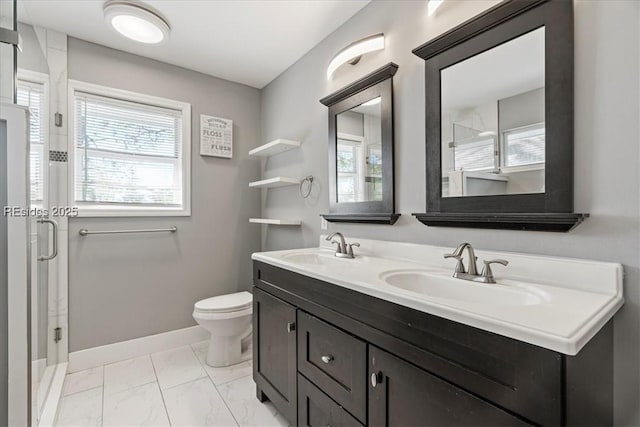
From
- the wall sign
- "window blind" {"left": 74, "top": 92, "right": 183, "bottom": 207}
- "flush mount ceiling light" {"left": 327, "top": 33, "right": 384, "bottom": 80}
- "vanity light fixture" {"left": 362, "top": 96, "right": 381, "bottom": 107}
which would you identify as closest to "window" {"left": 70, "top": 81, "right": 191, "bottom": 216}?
"window blind" {"left": 74, "top": 92, "right": 183, "bottom": 207}

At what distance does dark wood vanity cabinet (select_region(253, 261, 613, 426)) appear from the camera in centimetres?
72

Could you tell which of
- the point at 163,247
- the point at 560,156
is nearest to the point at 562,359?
the point at 560,156

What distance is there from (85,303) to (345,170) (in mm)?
2197

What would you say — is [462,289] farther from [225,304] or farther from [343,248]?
[225,304]

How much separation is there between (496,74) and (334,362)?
1.41 metres

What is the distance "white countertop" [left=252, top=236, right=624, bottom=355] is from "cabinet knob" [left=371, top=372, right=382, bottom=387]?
0.28m

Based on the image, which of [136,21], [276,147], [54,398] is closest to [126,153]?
[136,21]

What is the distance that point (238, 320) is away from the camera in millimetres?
2287

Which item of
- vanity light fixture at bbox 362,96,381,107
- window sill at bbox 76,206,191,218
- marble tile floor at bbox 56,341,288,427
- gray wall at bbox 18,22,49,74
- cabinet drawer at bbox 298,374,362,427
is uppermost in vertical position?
gray wall at bbox 18,22,49,74

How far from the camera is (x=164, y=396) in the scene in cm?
194

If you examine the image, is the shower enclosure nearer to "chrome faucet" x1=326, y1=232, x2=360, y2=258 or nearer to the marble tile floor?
the marble tile floor

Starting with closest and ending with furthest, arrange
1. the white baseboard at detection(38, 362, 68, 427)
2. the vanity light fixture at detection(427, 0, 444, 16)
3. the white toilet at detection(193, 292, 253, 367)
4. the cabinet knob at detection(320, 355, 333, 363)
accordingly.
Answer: the cabinet knob at detection(320, 355, 333, 363) < the vanity light fixture at detection(427, 0, 444, 16) < the white baseboard at detection(38, 362, 68, 427) < the white toilet at detection(193, 292, 253, 367)

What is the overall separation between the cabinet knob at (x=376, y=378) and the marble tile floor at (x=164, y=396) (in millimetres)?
911

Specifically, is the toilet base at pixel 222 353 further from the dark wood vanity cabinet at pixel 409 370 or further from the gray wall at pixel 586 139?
the gray wall at pixel 586 139
